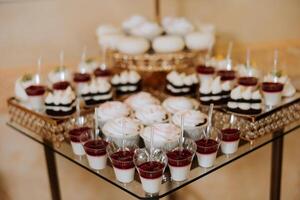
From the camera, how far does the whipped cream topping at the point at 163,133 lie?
1.21 metres

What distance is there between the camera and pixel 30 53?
5.90 feet

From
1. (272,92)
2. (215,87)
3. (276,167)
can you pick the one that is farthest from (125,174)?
(276,167)

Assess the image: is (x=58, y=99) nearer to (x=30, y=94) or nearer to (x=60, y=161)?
(x=30, y=94)

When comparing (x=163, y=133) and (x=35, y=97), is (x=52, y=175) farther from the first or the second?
(x=163, y=133)

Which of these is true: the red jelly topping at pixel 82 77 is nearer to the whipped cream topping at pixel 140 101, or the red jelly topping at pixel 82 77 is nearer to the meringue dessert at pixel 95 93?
the meringue dessert at pixel 95 93

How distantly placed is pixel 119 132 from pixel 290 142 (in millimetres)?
1065

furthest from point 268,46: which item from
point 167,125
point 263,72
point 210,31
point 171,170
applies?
point 171,170

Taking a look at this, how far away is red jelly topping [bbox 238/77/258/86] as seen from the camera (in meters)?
1.53

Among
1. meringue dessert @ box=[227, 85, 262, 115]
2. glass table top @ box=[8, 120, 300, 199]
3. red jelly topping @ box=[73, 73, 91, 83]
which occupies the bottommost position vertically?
glass table top @ box=[8, 120, 300, 199]

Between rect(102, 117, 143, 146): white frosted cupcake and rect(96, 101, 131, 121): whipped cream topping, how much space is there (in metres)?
0.08

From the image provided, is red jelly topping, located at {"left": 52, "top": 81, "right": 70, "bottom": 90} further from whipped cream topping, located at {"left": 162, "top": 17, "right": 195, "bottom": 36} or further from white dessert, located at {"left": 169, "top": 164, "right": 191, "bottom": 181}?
white dessert, located at {"left": 169, "top": 164, "right": 191, "bottom": 181}

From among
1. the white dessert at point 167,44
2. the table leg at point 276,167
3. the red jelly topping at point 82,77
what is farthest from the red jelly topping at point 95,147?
the table leg at point 276,167

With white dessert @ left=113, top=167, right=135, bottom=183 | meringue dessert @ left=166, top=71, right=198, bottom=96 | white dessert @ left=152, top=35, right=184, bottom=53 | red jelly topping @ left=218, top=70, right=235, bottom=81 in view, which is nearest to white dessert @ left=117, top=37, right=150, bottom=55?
white dessert @ left=152, top=35, right=184, bottom=53

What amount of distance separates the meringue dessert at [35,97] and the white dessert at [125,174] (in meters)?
0.52
